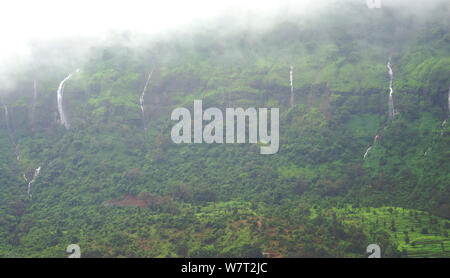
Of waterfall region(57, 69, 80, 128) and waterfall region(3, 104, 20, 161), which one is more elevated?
waterfall region(57, 69, 80, 128)

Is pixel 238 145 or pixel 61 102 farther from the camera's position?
pixel 61 102

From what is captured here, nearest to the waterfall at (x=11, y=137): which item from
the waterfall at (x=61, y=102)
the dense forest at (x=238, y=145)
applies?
the dense forest at (x=238, y=145)

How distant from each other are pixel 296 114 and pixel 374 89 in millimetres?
10402

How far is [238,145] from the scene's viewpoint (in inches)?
2515

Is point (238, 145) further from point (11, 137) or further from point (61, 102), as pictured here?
point (11, 137)

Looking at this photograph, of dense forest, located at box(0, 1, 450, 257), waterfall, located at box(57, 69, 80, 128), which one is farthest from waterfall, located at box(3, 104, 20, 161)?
waterfall, located at box(57, 69, 80, 128)

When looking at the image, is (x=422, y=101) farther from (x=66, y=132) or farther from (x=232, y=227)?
(x=66, y=132)

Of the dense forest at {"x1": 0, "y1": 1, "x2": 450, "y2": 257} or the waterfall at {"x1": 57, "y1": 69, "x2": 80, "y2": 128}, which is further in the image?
the waterfall at {"x1": 57, "y1": 69, "x2": 80, "y2": 128}

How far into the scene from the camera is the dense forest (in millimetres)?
49188

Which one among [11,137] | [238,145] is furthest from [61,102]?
[238,145]

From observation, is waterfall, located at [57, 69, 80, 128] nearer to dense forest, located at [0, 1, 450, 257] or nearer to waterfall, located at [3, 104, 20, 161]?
dense forest, located at [0, 1, 450, 257]

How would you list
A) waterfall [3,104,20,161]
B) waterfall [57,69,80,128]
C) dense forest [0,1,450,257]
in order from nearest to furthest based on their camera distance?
dense forest [0,1,450,257] < waterfall [3,104,20,161] < waterfall [57,69,80,128]
